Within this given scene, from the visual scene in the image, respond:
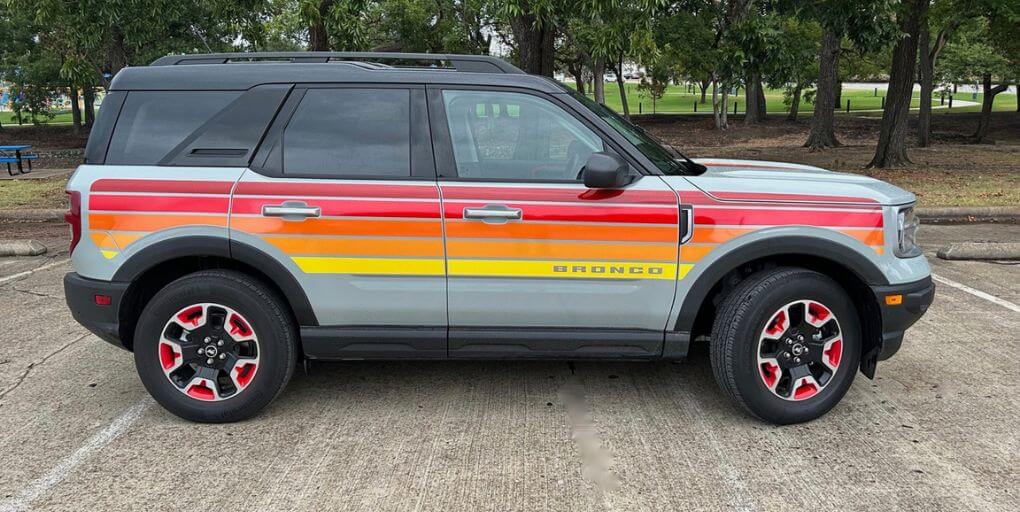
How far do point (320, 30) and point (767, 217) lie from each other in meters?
8.79

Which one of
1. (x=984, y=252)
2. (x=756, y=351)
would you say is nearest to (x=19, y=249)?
(x=756, y=351)

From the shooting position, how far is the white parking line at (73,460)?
330cm

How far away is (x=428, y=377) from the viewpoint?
4777 mm

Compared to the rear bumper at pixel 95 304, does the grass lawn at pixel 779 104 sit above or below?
above

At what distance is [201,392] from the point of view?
402 cm

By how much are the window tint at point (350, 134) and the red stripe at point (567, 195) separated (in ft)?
1.27

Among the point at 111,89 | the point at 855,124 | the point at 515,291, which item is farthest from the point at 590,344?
the point at 855,124

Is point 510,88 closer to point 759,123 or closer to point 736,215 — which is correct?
point 736,215

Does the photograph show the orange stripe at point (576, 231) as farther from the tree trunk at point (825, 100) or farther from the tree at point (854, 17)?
the tree trunk at point (825, 100)

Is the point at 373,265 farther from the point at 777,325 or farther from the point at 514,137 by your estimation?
the point at 777,325

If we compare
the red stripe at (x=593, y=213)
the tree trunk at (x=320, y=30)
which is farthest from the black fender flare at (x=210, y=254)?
the tree trunk at (x=320, y=30)

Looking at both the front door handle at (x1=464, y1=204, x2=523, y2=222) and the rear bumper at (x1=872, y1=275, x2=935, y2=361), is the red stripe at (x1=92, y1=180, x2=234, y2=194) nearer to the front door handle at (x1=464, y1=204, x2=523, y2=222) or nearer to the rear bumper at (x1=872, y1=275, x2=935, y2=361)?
the front door handle at (x1=464, y1=204, x2=523, y2=222)

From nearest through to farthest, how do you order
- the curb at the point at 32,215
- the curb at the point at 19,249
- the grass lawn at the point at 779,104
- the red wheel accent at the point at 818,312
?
the red wheel accent at the point at 818,312 < the curb at the point at 19,249 < the curb at the point at 32,215 < the grass lawn at the point at 779,104

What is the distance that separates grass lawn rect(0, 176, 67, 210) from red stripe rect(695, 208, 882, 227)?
10.6 m
